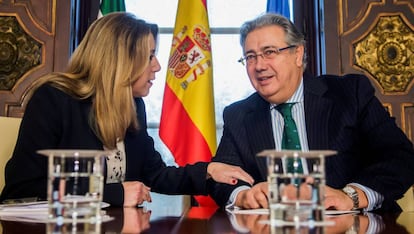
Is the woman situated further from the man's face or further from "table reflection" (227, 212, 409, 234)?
"table reflection" (227, 212, 409, 234)

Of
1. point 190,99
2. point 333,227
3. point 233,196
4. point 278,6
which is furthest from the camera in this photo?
point 278,6

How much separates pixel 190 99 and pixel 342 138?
1267 mm

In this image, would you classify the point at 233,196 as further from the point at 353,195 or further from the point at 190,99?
the point at 190,99

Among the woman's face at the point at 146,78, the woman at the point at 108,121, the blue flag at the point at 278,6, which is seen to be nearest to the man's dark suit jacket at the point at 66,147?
the woman at the point at 108,121

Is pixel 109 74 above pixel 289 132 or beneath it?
Answer: above

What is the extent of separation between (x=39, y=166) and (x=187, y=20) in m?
1.72

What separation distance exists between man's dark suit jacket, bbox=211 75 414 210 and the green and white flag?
143 cm

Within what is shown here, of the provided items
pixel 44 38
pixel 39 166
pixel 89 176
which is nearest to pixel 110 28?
pixel 39 166

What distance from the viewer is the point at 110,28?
1.87 metres

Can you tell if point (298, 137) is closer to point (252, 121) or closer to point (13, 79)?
Result: point (252, 121)

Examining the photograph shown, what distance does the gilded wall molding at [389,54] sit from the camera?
121 inches

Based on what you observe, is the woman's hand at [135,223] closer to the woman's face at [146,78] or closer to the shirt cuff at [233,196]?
the shirt cuff at [233,196]

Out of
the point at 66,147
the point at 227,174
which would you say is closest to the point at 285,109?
the point at 227,174

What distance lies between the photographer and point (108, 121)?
5.65 feet
